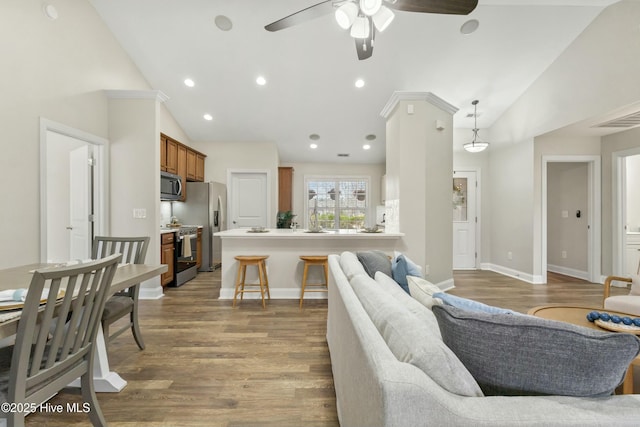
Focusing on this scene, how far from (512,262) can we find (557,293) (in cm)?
106

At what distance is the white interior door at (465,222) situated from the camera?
5.66 m

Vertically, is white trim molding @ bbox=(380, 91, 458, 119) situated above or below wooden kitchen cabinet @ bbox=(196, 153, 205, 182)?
above

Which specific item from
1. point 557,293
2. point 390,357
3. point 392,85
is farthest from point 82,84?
point 557,293

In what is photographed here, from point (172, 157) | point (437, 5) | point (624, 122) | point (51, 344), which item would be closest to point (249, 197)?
point (172, 157)

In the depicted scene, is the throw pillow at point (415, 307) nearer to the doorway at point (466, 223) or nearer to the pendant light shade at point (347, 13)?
the pendant light shade at point (347, 13)

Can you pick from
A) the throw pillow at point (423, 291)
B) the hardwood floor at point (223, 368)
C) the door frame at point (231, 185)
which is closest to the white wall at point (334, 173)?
the door frame at point (231, 185)

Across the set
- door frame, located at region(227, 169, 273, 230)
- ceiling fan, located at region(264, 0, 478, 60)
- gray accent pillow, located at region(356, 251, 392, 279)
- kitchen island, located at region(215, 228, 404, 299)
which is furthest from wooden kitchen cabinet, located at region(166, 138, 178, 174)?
gray accent pillow, located at region(356, 251, 392, 279)

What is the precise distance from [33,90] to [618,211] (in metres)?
7.63

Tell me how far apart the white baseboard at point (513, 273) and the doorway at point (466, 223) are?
0.24 m

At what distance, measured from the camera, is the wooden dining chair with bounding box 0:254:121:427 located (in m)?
1.09

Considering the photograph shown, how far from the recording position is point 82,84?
336 cm

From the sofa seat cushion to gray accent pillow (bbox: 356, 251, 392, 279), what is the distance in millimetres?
1084

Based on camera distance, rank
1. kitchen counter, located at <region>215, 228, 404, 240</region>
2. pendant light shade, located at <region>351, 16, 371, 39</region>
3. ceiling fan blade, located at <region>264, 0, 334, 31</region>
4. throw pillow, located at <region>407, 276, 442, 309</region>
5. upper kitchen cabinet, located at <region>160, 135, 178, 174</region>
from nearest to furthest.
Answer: throw pillow, located at <region>407, 276, 442, 309</region> < ceiling fan blade, located at <region>264, 0, 334, 31</region> < pendant light shade, located at <region>351, 16, 371, 39</region> < kitchen counter, located at <region>215, 228, 404, 240</region> < upper kitchen cabinet, located at <region>160, 135, 178, 174</region>

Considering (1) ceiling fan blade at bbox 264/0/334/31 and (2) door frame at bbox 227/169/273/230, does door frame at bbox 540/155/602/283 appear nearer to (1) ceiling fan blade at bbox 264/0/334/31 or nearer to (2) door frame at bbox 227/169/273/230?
(1) ceiling fan blade at bbox 264/0/334/31
